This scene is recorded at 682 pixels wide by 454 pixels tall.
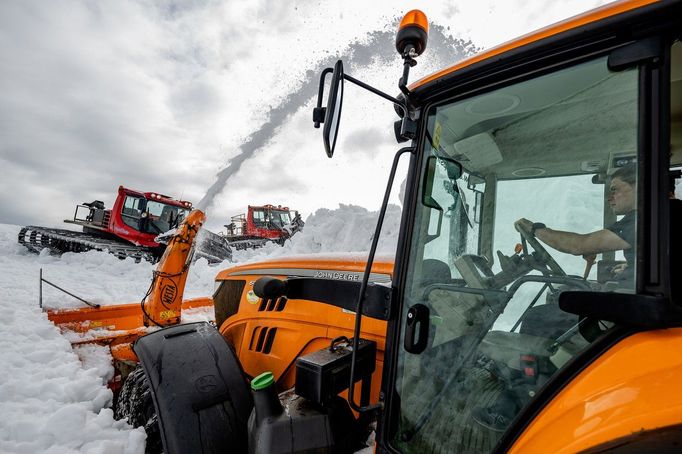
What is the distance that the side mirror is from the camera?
121 cm

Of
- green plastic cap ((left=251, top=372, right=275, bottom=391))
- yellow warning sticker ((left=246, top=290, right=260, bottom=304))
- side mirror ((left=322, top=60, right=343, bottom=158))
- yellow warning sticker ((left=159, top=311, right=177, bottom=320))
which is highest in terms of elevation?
side mirror ((left=322, top=60, right=343, bottom=158))

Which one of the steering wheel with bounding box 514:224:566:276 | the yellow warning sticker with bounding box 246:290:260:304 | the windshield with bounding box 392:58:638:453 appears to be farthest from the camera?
the yellow warning sticker with bounding box 246:290:260:304

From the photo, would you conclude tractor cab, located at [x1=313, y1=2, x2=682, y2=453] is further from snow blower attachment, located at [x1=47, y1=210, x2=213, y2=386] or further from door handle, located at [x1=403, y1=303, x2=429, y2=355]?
snow blower attachment, located at [x1=47, y1=210, x2=213, y2=386]

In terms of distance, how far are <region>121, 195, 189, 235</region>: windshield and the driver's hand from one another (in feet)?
45.9

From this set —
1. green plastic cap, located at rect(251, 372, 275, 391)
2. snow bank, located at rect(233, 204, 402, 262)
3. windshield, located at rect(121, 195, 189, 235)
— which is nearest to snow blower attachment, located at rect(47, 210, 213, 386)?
green plastic cap, located at rect(251, 372, 275, 391)

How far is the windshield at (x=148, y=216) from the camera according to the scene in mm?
13992

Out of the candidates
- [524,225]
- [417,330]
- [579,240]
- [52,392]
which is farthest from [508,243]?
[52,392]

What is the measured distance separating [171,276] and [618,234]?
12.0 ft

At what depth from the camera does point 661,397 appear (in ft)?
2.58

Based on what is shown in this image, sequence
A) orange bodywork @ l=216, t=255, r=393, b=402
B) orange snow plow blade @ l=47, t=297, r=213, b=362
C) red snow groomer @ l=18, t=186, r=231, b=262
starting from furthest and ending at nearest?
red snow groomer @ l=18, t=186, r=231, b=262, orange snow plow blade @ l=47, t=297, r=213, b=362, orange bodywork @ l=216, t=255, r=393, b=402

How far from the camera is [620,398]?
0.83m

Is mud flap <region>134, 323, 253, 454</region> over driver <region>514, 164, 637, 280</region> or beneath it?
beneath

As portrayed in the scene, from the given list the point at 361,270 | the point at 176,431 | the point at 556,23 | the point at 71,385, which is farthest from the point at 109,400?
the point at 556,23

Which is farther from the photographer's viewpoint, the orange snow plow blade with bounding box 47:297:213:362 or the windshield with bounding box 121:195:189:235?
the windshield with bounding box 121:195:189:235
